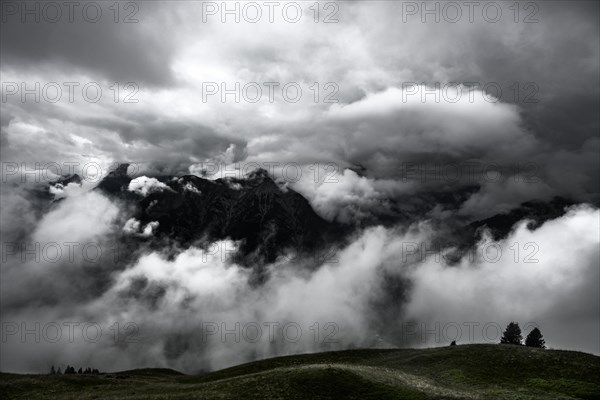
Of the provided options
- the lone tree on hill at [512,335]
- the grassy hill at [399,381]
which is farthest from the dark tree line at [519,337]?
the grassy hill at [399,381]

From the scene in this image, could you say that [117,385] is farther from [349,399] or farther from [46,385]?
[349,399]

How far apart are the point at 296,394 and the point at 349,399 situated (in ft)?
22.6

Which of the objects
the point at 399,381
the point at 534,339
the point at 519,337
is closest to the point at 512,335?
the point at 519,337

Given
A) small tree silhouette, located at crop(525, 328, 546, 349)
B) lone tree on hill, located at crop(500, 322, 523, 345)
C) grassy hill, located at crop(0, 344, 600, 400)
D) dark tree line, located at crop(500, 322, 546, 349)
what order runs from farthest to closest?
lone tree on hill, located at crop(500, 322, 523, 345), dark tree line, located at crop(500, 322, 546, 349), small tree silhouette, located at crop(525, 328, 546, 349), grassy hill, located at crop(0, 344, 600, 400)

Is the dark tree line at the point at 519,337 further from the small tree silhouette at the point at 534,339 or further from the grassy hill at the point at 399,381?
the grassy hill at the point at 399,381

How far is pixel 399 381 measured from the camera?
5900cm

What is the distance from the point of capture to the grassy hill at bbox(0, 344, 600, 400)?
54.6 metres

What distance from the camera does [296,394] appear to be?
175ft

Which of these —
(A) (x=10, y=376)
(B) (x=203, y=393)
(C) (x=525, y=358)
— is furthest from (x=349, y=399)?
(A) (x=10, y=376)

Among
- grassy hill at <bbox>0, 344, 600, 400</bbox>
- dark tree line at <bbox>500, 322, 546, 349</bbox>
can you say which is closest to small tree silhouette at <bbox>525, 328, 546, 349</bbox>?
dark tree line at <bbox>500, 322, 546, 349</bbox>

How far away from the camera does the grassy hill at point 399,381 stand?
54594 mm

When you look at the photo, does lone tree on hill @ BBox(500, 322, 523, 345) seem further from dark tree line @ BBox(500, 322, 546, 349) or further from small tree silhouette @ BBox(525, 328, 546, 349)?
small tree silhouette @ BBox(525, 328, 546, 349)

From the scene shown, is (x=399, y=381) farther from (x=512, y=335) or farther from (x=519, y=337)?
(x=519, y=337)

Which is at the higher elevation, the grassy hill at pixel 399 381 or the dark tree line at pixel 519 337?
the grassy hill at pixel 399 381
